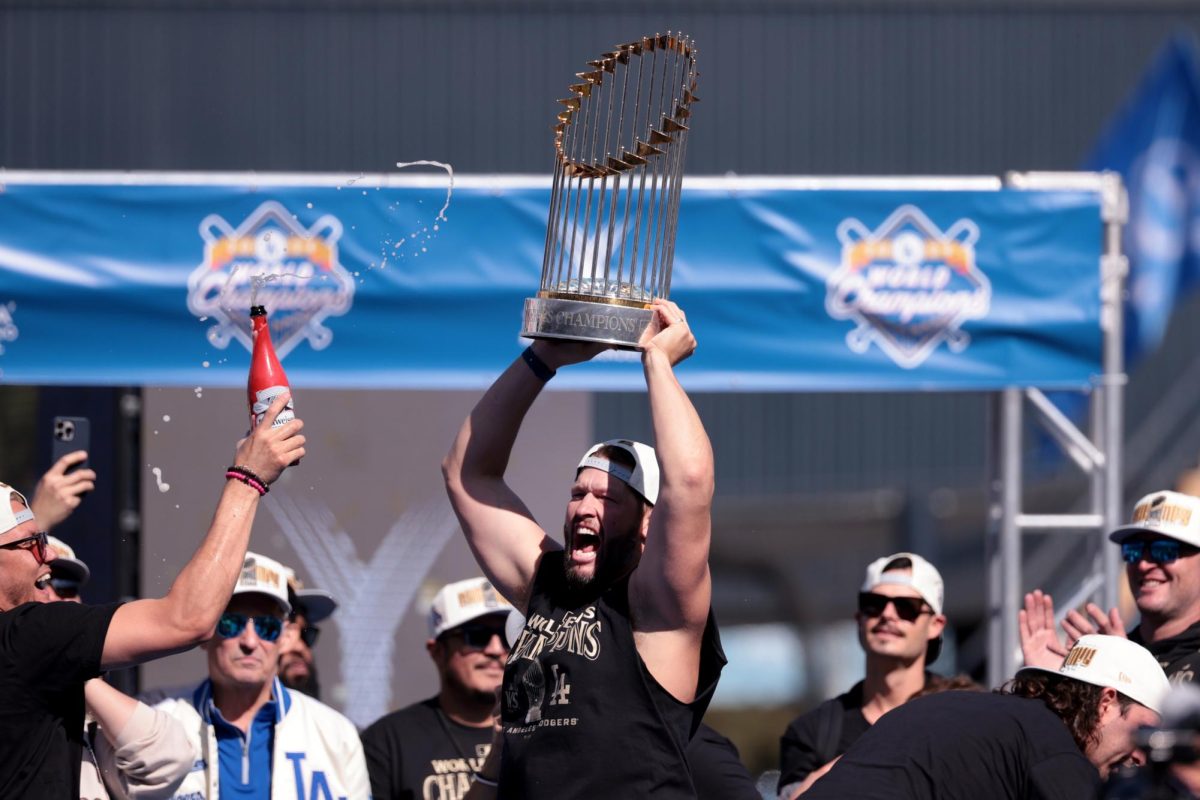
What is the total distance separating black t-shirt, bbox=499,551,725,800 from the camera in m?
3.26

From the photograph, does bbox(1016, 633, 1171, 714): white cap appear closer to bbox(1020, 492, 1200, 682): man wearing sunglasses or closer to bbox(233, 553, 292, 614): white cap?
bbox(1020, 492, 1200, 682): man wearing sunglasses

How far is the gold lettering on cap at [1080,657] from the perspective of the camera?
3.44 meters

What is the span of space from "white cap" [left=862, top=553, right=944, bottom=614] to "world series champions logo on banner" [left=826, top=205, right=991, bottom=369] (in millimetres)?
850

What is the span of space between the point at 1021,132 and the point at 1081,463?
1090cm

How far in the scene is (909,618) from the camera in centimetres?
518

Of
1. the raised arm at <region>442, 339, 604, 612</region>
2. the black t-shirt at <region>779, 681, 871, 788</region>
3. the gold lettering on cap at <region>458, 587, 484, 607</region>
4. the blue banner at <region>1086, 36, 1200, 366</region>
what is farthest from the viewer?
the blue banner at <region>1086, 36, 1200, 366</region>

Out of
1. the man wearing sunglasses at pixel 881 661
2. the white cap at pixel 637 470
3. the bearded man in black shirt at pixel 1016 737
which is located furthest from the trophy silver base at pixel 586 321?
the man wearing sunglasses at pixel 881 661

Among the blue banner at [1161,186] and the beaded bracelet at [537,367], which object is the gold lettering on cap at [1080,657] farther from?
the blue banner at [1161,186]

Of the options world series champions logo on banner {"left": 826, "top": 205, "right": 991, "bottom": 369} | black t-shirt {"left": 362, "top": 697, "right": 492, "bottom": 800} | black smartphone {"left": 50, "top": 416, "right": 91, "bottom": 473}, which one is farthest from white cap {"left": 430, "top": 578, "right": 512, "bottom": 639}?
world series champions logo on banner {"left": 826, "top": 205, "right": 991, "bottom": 369}

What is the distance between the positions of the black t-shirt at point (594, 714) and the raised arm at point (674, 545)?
2.0 inches

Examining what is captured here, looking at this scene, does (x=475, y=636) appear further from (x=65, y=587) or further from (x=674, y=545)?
(x=674, y=545)

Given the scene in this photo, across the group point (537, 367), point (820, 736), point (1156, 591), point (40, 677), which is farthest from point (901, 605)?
point (40, 677)

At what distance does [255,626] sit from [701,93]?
11.6 meters

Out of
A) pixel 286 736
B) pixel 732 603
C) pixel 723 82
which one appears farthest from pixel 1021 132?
pixel 286 736
